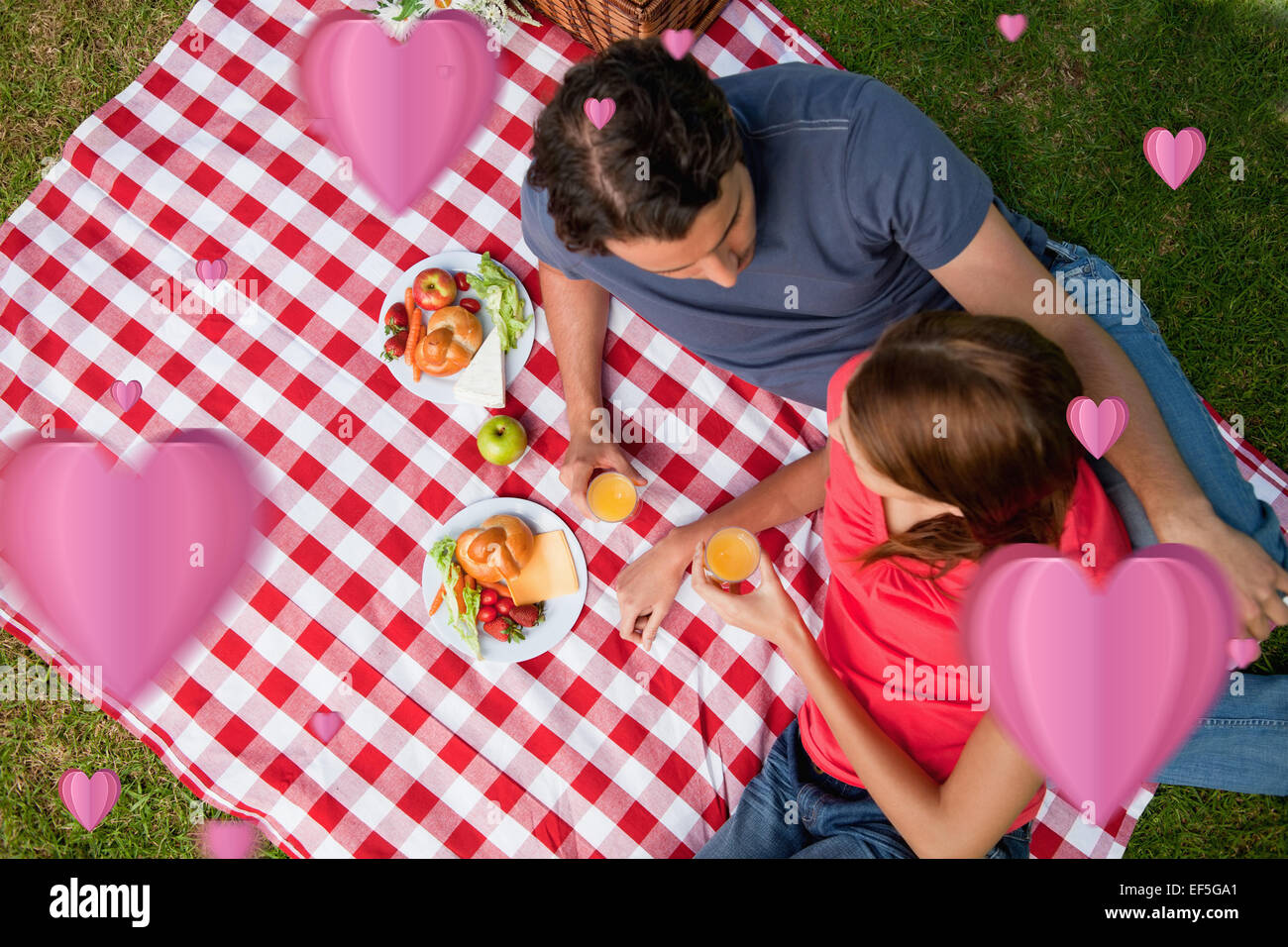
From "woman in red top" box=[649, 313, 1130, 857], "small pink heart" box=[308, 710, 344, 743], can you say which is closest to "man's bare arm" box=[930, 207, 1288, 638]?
"woman in red top" box=[649, 313, 1130, 857]

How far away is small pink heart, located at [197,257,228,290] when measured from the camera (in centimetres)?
252

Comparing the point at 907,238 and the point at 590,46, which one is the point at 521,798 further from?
the point at 590,46

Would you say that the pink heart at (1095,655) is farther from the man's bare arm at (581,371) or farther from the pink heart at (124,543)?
the pink heart at (124,543)

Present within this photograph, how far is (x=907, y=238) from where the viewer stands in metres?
1.73

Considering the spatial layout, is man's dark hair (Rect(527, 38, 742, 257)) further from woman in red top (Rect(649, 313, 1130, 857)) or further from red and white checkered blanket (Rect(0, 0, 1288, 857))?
red and white checkered blanket (Rect(0, 0, 1288, 857))

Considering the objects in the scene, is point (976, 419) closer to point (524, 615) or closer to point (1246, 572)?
point (1246, 572)

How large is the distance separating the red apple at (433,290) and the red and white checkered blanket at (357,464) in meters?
0.15

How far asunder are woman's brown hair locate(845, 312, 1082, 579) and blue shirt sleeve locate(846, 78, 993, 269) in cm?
25

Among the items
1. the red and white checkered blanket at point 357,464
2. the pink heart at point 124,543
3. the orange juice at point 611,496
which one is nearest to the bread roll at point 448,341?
the red and white checkered blanket at point 357,464

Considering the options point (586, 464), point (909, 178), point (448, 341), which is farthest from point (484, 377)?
point (909, 178)

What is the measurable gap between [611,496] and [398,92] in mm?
1177

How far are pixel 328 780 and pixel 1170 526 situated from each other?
2.05 metres

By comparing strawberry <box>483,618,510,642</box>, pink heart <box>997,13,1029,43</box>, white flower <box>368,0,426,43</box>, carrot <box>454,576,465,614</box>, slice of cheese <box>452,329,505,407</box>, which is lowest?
strawberry <box>483,618,510,642</box>
